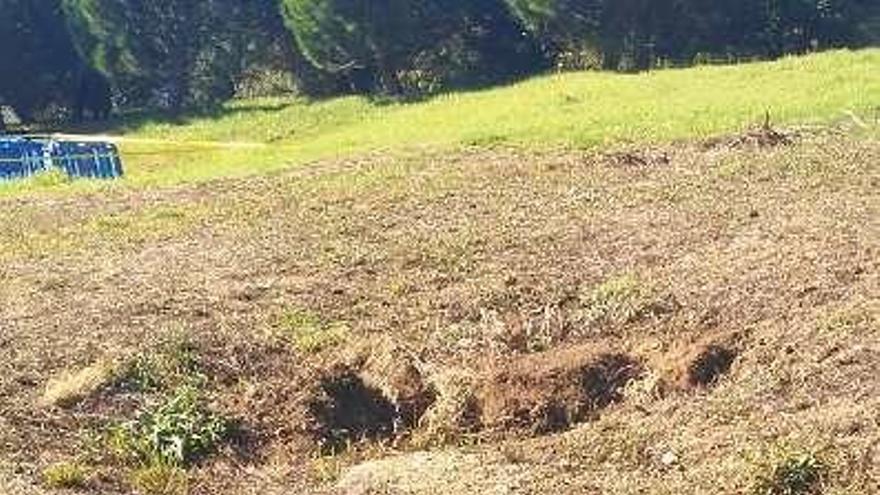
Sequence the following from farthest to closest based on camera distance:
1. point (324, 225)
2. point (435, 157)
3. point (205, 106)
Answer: point (205, 106), point (435, 157), point (324, 225)

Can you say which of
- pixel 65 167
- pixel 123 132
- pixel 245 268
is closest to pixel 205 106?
pixel 123 132

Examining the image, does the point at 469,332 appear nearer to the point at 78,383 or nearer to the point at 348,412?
the point at 348,412

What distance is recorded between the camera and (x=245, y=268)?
579 inches

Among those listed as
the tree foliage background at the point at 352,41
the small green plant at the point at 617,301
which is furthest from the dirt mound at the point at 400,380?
the tree foliage background at the point at 352,41

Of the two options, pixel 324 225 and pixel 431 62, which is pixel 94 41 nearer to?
pixel 431 62

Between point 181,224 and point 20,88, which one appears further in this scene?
point 20,88

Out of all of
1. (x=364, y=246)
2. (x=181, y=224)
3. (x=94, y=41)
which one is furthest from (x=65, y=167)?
(x=94, y=41)

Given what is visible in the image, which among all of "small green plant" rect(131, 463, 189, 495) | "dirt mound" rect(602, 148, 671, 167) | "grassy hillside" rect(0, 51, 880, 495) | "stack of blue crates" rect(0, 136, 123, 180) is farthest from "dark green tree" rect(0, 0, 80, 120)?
"small green plant" rect(131, 463, 189, 495)

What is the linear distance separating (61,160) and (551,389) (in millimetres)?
22700

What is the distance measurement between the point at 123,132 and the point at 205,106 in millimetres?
3676

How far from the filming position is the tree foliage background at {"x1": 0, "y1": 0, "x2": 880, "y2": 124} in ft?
133

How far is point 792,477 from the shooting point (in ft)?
26.5

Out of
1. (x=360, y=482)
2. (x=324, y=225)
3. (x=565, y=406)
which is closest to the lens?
(x=360, y=482)

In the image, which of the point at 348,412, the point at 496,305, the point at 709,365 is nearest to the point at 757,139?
the point at 496,305
